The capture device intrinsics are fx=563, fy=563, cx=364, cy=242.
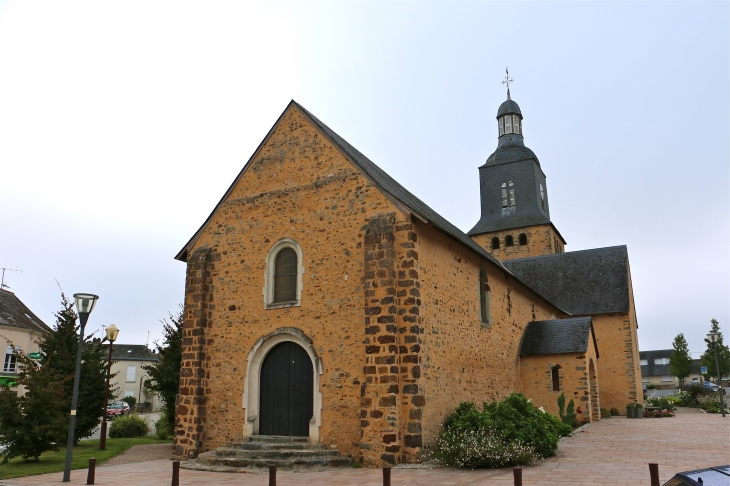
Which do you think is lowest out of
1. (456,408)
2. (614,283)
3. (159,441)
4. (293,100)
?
(159,441)

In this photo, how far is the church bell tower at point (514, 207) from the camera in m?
36.4

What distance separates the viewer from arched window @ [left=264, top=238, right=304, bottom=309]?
44.6 ft

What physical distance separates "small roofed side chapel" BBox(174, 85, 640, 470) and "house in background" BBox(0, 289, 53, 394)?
829 inches

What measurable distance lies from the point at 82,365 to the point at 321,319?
9.61 meters

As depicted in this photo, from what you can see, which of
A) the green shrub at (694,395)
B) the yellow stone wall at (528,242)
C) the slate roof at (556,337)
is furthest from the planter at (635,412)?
the yellow stone wall at (528,242)

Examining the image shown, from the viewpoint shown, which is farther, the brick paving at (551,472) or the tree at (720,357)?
the tree at (720,357)

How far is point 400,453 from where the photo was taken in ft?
36.5

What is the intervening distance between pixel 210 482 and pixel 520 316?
1397 centimetres

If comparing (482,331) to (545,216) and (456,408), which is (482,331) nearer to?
(456,408)

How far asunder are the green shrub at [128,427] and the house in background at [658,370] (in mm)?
69524

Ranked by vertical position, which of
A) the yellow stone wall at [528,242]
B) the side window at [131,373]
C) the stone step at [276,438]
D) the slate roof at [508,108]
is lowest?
the stone step at [276,438]

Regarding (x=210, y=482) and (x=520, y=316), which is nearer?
(x=210, y=482)

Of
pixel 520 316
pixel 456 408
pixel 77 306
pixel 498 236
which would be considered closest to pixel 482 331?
pixel 456 408

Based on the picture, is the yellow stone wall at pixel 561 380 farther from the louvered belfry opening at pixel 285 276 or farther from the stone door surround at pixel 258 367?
the louvered belfry opening at pixel 285 276
